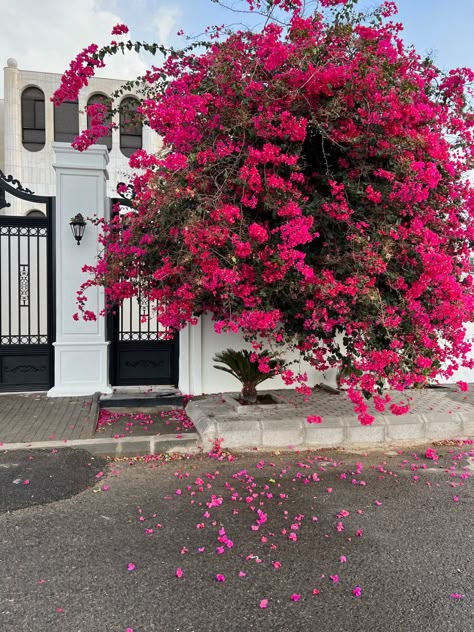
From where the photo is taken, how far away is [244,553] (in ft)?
9.46

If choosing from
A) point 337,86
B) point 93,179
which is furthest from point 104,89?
point 337,86

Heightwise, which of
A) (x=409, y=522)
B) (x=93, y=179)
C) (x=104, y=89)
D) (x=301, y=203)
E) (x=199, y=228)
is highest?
(x=104, y=89)

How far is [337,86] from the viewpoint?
4109mm

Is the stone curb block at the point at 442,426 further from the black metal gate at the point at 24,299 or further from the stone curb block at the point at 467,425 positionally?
the black metal gate at the point at 24,299

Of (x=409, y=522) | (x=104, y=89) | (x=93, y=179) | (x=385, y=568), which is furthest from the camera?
(x=104, y=89)

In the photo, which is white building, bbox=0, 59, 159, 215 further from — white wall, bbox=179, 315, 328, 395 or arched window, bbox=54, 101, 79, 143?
white wall, bbox=179, 315, 328, 395

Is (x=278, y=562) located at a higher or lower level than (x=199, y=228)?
lower

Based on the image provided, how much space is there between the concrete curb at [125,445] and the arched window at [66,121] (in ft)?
45.8

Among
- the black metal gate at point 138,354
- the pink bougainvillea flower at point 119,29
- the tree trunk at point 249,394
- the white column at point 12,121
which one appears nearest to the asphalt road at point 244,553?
the tree trunk at point 249,394

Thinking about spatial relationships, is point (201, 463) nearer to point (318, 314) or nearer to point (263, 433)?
point (263, 433)

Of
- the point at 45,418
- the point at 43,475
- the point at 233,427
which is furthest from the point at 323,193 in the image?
the point at 45,418

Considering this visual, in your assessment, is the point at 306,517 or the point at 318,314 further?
the point at 318,314

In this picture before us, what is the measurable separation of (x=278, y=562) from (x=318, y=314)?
2233 mm

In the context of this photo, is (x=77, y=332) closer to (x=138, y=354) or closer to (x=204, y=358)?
(x=138, y=354)
